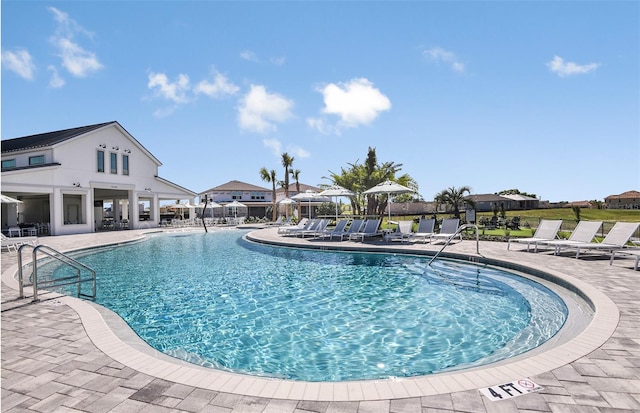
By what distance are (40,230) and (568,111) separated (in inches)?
1289

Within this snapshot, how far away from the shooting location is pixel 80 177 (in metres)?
24.4

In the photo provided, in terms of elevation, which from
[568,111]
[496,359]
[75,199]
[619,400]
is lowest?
[496,359]

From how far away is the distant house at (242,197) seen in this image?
51656 mm

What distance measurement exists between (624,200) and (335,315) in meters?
87.4

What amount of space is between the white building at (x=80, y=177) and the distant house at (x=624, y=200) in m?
79.6

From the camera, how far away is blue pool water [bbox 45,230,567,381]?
4512mm

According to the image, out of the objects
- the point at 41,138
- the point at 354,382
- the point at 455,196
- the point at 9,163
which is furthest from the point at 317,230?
the point at 41,138

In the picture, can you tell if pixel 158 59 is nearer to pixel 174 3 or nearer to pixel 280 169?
pixel 174 3

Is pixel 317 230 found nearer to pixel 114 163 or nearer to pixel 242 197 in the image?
pixel 114 163

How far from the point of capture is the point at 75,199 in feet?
98.5

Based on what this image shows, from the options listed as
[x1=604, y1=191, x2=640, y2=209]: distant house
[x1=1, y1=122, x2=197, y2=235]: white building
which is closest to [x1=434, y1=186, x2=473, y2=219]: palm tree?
[x1=1, y1=122, x2=197, y2=235]: white building

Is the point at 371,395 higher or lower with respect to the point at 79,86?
lower

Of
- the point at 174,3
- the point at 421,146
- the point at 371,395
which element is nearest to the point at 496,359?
the point at 371,395

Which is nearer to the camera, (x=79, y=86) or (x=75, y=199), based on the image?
(x=79, y=86)
